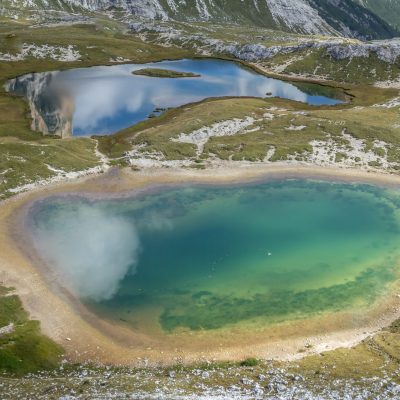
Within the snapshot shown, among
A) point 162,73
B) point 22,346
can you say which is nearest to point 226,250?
point 22,346

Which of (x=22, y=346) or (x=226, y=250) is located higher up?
(x=226, y=250)

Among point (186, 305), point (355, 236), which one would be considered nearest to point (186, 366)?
point (186, 305)

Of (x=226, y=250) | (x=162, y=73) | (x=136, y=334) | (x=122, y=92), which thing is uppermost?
(x=162, y=73)

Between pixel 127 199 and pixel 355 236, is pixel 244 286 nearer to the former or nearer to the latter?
pixel 355 236

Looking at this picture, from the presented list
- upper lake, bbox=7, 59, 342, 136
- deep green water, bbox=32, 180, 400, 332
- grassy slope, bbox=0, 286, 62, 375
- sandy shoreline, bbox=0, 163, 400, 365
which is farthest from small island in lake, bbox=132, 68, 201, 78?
grassy slope, bbox=0, 286, 62, 375

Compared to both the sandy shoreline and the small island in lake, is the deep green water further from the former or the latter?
the small island in lake

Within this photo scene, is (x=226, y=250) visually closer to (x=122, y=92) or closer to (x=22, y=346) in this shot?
(x=22, y=346)

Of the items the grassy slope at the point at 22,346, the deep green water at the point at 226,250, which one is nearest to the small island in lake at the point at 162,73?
the deep green water at the point at 226,250

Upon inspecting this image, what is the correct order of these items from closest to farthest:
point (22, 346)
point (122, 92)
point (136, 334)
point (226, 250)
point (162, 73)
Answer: point (22, 346) < point (136, 334) < point (226, 250) < point (122, 92) < point (162, 73)
